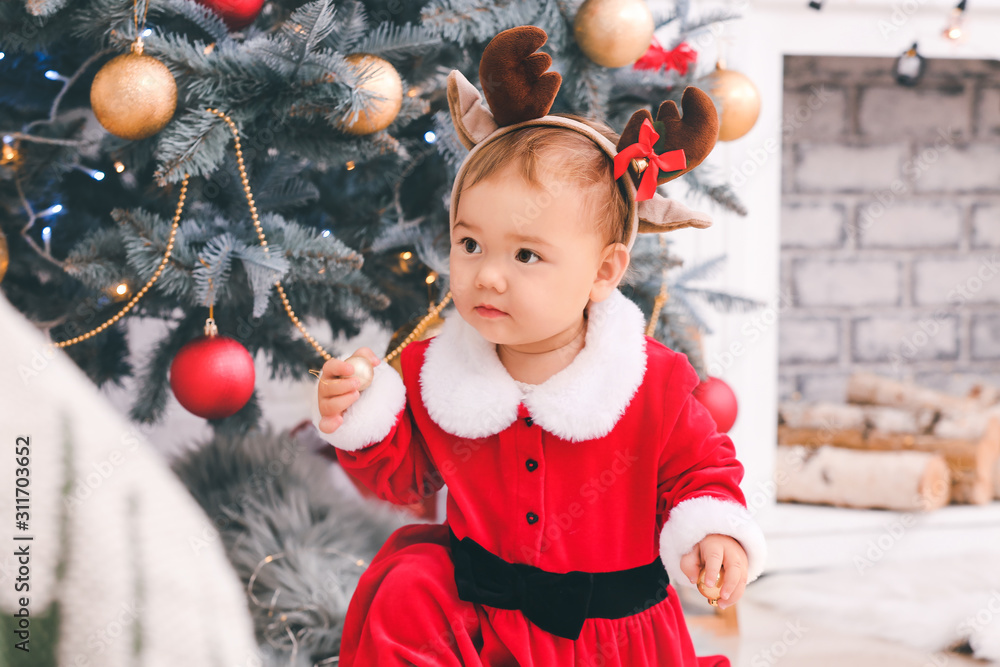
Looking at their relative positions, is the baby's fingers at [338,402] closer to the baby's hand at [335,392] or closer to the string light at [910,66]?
→ the baby's hand at [335,392]

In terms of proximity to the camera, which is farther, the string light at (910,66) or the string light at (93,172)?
the string light at (910,66)

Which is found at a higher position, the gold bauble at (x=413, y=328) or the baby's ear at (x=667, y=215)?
the baby's ear at (x=667, y=215)

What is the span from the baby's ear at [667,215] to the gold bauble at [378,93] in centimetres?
34

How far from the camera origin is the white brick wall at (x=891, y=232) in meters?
1.95

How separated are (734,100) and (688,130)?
0.42 meters

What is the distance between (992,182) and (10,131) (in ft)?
7.45

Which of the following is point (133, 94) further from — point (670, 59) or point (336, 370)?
point (670, 59)

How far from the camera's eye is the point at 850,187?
1975 mm

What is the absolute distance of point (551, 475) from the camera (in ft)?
2.47

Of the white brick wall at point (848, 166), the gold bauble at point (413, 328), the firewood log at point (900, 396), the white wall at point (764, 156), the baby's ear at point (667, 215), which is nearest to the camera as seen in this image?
the baby's ear at point (667, 215)

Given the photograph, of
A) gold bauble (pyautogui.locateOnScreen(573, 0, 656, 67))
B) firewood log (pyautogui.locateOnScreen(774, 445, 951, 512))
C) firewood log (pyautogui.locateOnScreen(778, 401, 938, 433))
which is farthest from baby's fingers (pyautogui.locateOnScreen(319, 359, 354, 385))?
firewood log (pyautogui.locateOnScreen(778, 401, 938, 433))

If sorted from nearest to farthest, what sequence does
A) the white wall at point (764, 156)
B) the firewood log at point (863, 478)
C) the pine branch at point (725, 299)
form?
1. the pine branch at point (725, 299)
2. the white wall at point (764, 156)
3. the firewood log at point (863, 478)

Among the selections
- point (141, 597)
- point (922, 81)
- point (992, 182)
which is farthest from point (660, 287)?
point (992, 182)

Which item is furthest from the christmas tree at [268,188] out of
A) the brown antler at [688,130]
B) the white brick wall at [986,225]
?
the white brick wall at [986,225]
